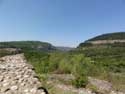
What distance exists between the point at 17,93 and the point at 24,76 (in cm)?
252

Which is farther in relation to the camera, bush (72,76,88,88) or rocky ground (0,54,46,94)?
bush (72,76,88,88)

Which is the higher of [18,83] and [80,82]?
[18,83]

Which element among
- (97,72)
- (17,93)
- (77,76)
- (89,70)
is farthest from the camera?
(97,72)

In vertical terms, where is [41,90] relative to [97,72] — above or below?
above

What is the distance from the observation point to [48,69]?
95.0 feet

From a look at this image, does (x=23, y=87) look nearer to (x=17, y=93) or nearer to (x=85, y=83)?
(x=17, y=93)

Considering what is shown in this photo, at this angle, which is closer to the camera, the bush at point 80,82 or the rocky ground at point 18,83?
the rocky ground at point 18,83

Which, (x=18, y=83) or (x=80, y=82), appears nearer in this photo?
(x=18, y=83)

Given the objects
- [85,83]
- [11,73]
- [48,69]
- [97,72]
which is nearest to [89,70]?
[97,72]

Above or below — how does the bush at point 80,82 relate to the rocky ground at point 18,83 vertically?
below

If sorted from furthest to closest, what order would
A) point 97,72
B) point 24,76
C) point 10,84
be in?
point 97,72 < point 24,76 < point 10,84

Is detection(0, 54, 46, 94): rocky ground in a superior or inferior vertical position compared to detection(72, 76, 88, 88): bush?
superior

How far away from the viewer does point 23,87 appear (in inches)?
425

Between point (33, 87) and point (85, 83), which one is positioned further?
point (85, 83)
